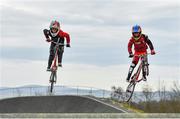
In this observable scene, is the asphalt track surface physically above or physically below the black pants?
below

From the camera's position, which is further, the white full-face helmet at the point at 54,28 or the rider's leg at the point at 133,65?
→ the rider's leg at the point at 133,65

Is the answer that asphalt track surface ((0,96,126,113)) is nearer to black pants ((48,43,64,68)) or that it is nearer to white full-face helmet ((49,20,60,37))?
black pants ((48,43,64,68))

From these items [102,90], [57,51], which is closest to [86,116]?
[57,51]

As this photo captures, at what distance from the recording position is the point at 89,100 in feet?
90.7

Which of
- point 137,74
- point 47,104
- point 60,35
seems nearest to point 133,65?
point 137,74

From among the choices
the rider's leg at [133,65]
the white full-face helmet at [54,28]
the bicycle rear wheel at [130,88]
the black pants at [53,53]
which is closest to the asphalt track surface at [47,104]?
the bicycle rear wheel at [130,88]

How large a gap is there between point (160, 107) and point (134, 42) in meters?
5.40

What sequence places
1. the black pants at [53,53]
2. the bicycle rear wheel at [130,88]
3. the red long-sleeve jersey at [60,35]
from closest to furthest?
the red long-sleeve jersey at [60,35], the black pants at [53,53], the bicycle rear wheel at [130,88]

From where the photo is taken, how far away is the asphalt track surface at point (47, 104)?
90.1 feet

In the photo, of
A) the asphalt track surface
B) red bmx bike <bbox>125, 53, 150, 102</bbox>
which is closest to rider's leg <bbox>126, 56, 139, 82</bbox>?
red bmx bike <bbox>125, 53, 150, 102</bbox>

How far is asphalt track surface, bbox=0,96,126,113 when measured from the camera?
27464 millimetres

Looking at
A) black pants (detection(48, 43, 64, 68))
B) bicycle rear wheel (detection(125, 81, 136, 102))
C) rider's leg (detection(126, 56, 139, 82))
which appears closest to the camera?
black pants (detection(48, 43, 64, 68))

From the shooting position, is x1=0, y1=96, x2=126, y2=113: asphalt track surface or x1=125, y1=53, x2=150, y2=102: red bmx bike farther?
x1=0, y1=96, x2=126, y2=113: asphalt track surface

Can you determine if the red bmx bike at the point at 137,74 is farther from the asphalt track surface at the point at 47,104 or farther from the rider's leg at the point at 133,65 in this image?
the asphalt track surface at the point at 47,104
